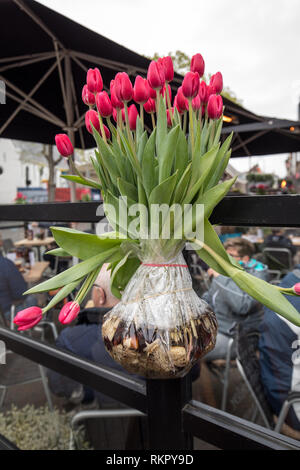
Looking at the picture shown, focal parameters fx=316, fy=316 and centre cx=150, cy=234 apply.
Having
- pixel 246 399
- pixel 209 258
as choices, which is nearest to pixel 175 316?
pixel 209 258

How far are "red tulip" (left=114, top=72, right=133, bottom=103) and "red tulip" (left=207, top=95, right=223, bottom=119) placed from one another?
0.12m

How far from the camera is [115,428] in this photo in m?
1.41

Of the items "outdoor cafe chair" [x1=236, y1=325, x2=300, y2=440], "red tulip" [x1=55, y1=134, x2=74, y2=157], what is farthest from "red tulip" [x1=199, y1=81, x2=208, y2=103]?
"outdoor cafe chair" [x1=236, y1=325, x2=300, y2=440]

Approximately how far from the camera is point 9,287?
231cm

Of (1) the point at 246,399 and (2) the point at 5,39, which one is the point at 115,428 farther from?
(2) the point at 5,39

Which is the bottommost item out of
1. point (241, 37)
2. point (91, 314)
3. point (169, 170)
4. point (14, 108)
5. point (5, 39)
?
point (91, 314)

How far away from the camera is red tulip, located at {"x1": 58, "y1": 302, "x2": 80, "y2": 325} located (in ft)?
1.44

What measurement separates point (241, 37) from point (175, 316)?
6351 mm

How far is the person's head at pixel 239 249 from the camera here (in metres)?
2.42

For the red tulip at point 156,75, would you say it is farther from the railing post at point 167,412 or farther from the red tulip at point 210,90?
the railing post at point 167,412

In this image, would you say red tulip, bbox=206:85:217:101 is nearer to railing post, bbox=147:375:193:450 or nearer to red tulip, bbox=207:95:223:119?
red tulip, bbox=207:95:223:119

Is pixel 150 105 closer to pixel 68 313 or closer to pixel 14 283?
pixel 68 313

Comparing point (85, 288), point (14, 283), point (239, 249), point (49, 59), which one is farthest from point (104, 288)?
point (49, 59)

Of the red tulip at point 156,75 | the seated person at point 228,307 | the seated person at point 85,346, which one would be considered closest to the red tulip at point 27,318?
the red tulip at point 156,75
